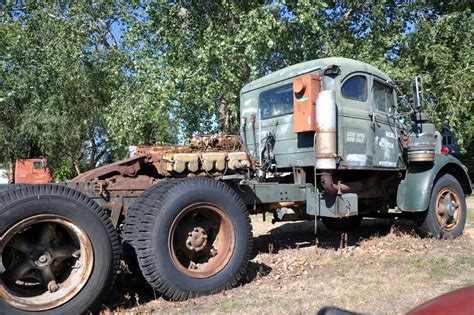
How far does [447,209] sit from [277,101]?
3.24 metres

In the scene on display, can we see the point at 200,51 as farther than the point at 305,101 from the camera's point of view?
Yes

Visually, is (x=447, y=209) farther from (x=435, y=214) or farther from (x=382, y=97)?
(x=382, y=97)

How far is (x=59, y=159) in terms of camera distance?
23.7 meters

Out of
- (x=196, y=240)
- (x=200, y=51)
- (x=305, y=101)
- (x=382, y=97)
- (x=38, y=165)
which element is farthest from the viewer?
(x=38, y=165)

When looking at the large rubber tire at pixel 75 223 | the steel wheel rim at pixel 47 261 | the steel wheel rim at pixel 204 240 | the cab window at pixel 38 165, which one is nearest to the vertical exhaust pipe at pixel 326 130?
the steel wheel rim at pixel 204 240

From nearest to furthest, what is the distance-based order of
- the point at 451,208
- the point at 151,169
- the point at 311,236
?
1. the point at 151,169
2. the point at 451,208
3. the point at 311,236

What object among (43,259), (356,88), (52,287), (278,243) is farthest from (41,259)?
(356,88)

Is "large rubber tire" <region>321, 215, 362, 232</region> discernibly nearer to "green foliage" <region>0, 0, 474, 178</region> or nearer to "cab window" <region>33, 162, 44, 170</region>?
"green foliage" <region>0, 0, 474, 178</region>

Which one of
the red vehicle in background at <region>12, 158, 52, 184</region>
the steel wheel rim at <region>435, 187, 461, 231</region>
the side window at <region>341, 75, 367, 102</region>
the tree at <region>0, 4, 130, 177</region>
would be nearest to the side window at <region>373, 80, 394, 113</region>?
the side window at <region>341, 75, 367, 102</region>

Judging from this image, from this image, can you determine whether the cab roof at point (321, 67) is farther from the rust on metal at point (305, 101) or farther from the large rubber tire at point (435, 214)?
the large rubber tire at point (435, 214)

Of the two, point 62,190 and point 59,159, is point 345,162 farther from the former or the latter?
point 59,159

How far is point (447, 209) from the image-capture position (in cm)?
775

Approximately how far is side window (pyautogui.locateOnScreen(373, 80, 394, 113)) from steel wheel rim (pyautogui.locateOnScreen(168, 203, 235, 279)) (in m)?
3.21

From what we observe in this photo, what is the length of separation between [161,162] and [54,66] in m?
13.1
